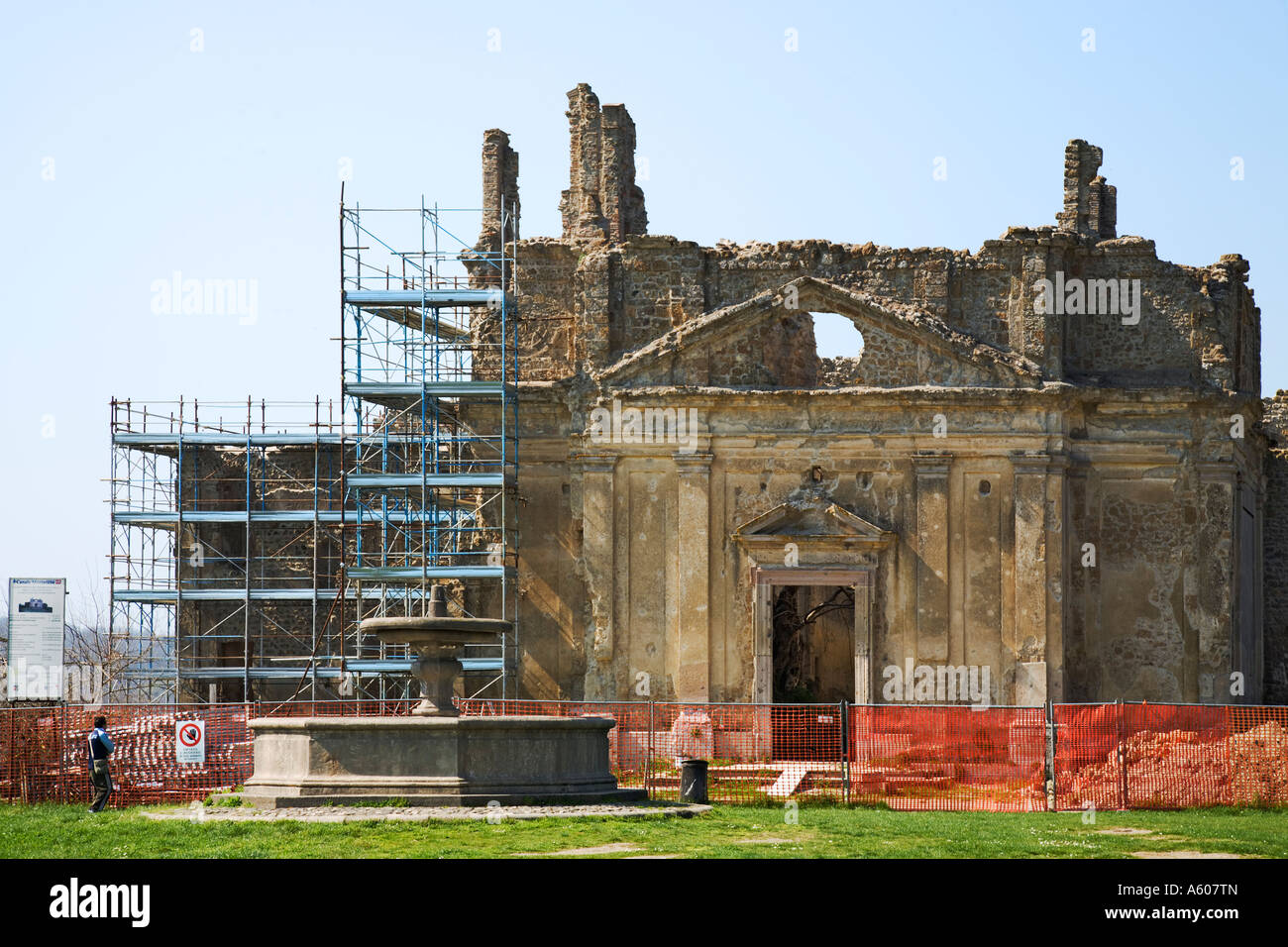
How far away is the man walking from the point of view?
20.7 meters

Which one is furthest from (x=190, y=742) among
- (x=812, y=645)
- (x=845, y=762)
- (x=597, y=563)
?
(x=812, y=645)

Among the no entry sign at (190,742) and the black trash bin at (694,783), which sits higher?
the no entry sign at (190,742)

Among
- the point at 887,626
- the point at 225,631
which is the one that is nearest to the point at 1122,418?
the point at 887,626

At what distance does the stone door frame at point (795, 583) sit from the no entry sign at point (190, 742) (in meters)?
9.97

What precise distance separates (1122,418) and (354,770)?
53.3ft

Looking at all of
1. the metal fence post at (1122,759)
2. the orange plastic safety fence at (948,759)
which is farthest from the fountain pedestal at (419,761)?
the metal fence post at (1122,759)

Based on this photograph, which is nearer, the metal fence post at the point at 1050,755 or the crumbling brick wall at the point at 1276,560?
the metal fence post at the point at 1050,755

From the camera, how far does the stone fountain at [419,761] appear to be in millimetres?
18734

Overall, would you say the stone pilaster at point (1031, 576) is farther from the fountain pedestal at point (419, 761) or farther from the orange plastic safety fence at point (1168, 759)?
the fountain pedestal at point (419, 761)

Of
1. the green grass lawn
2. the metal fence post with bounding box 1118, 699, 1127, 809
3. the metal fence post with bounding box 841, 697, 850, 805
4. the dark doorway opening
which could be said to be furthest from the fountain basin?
the dark doorway opening

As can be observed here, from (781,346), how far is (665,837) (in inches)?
590

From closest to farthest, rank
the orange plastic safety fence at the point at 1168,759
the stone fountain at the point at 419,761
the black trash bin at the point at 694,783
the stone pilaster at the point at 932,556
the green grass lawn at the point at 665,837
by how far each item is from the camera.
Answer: the green grass lawn at the point at 665,837
the stone fountain at the point at 419,761
the black trash bin at the point at 694,783
the orange plastic safety fence at the point at 1168,759
the stone pilaster at the point at 932,556

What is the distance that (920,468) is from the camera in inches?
1164

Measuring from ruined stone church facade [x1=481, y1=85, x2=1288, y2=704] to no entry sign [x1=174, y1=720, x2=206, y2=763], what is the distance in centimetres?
851
